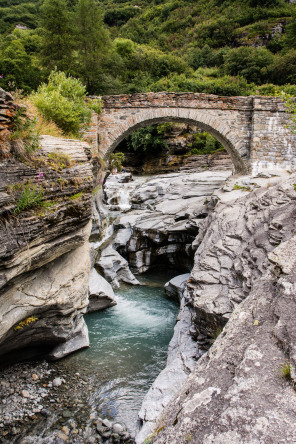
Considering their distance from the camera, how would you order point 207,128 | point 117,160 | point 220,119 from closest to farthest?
point 220,119 → point 207,128 → point 117,160

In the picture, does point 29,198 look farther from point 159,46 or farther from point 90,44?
point 159,46

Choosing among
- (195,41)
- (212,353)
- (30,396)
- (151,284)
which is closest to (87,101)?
(151,284)

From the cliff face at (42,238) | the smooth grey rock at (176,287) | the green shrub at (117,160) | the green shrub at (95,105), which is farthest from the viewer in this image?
the green shrub at (117,160)

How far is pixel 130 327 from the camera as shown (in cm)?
790

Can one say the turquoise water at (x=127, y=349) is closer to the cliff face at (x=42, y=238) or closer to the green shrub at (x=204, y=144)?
the cliff face at (x=42, y=238)

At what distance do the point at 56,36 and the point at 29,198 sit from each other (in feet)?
67.2

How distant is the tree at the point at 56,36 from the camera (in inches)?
771

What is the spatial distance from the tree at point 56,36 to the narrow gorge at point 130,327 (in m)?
16.2

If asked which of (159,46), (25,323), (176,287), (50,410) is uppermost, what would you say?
(159,46)

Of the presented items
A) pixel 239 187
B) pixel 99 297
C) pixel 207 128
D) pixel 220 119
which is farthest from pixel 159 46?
pixel 99 297

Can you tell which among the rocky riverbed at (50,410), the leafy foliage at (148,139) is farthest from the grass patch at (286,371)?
the leafy foliage at (148,139)

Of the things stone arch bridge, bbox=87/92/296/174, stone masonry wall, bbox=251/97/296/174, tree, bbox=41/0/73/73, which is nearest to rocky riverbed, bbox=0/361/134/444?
stone arch bridge, bbox=87/92/296/174

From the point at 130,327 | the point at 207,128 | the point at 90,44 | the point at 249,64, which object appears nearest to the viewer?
the point at 130,327

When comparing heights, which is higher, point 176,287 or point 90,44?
point 90,44
